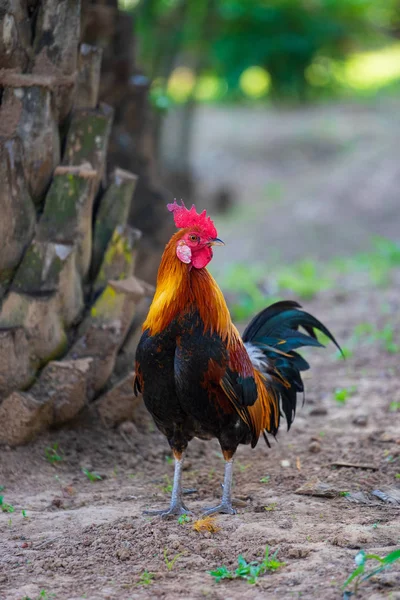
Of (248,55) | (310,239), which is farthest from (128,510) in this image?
(248,55)

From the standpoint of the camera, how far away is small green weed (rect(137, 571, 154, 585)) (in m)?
2.87

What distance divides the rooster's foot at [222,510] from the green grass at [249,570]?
2.17 ft

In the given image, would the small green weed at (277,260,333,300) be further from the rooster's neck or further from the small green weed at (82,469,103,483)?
the rooster's neck

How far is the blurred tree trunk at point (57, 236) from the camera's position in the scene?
403cm

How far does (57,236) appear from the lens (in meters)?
4.20

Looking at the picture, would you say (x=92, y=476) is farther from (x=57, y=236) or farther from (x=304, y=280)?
(x=304, y=280)

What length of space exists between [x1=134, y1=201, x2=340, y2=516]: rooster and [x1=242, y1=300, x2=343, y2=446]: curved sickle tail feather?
0.33 meters

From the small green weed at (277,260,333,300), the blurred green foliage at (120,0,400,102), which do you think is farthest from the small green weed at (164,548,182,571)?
the blurred green foliage at (120,0,400,102)

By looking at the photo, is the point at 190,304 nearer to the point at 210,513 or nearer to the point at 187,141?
the point at 210,513

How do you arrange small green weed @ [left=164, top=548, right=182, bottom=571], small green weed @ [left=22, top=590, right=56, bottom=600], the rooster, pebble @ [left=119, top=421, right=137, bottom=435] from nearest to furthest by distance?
small green weed @ [left=22, top=590, right=56, bottom=600] < small green weed @ [left=164, top=548, right=182, bottom=571] < the rooster < pebble @ [left=119, top=421, right=137, bottom=435]

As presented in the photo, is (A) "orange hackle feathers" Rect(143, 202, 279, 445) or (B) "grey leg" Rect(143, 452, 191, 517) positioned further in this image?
(B) "grey leg" Rect(143, 452, 191, 517)

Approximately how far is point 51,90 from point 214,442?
255cm

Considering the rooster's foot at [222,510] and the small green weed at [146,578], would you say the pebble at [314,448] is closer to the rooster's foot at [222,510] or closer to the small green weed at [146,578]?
the rooster's foot at [222,510]

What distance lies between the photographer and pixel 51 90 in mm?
4074
